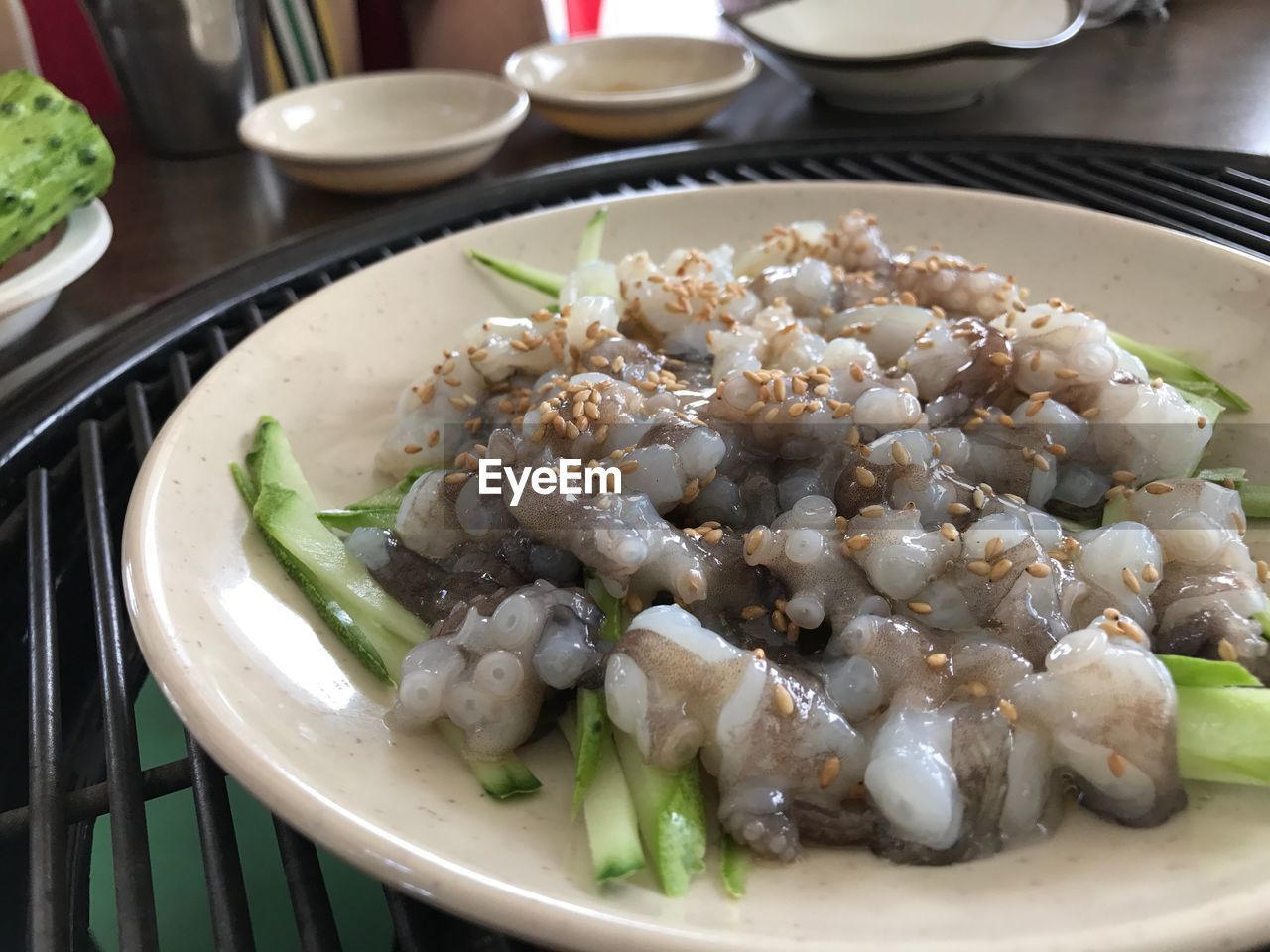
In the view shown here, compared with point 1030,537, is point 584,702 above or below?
below

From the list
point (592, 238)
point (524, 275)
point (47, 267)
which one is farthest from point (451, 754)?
point (47, 267)

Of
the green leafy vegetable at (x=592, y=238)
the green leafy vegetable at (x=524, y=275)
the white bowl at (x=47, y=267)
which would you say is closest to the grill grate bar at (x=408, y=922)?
the green leafy vegetable at (x=524, y=275)

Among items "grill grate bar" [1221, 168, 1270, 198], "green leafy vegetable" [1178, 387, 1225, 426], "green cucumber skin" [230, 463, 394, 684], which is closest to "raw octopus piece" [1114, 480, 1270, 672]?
"green leafy vegetable" [1178, 387, 1225, 426]

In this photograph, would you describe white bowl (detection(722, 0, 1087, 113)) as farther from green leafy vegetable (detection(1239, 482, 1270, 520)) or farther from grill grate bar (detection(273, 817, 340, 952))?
grill grate bar (detection(273, 817, 340, 952))

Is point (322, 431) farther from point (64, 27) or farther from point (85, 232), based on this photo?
point (64, 27)

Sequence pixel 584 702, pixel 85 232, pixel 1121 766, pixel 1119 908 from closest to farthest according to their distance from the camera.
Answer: pixel 1119 908
pixel 1121 766
pixel 584 702
pixel 85 232

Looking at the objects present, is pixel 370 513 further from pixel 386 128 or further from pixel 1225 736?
pixel 386 128

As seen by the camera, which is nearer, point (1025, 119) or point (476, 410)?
point (476, 410)

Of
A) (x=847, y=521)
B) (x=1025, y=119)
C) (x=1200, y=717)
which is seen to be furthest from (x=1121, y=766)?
(x=1025, y=119)
